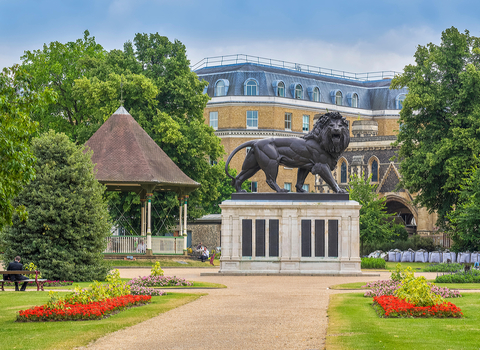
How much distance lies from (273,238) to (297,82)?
64.0 metres

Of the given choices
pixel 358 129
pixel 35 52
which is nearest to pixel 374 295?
pixel 35 52

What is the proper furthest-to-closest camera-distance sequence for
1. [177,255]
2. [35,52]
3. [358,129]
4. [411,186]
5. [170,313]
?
[358,129]
[35,52]
[411,186]
[177,255]
[170,313]

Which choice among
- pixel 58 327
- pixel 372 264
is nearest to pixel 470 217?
pixel 372 264

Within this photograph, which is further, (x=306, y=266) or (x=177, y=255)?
(x=177, y=255)

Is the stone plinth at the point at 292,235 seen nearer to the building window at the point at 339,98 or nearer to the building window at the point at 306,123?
the building window at the point at 306,123

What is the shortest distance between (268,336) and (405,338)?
2.31 meters

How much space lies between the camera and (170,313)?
54.6 ft

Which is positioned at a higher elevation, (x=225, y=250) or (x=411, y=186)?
(x=411, y=186)

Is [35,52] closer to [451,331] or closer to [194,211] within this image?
[194,211]

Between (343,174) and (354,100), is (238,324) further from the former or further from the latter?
(354,100)

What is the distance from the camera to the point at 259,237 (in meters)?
31.6

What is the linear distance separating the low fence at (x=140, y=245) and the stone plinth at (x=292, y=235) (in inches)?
496

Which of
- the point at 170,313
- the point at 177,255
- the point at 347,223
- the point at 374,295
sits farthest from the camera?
the point at 177,255

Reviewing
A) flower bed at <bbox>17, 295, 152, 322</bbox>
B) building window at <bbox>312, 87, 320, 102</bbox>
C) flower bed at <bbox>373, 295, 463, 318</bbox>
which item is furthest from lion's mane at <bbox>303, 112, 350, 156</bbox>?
building window at <bbox>312, 87, 320, 102</bbox>
